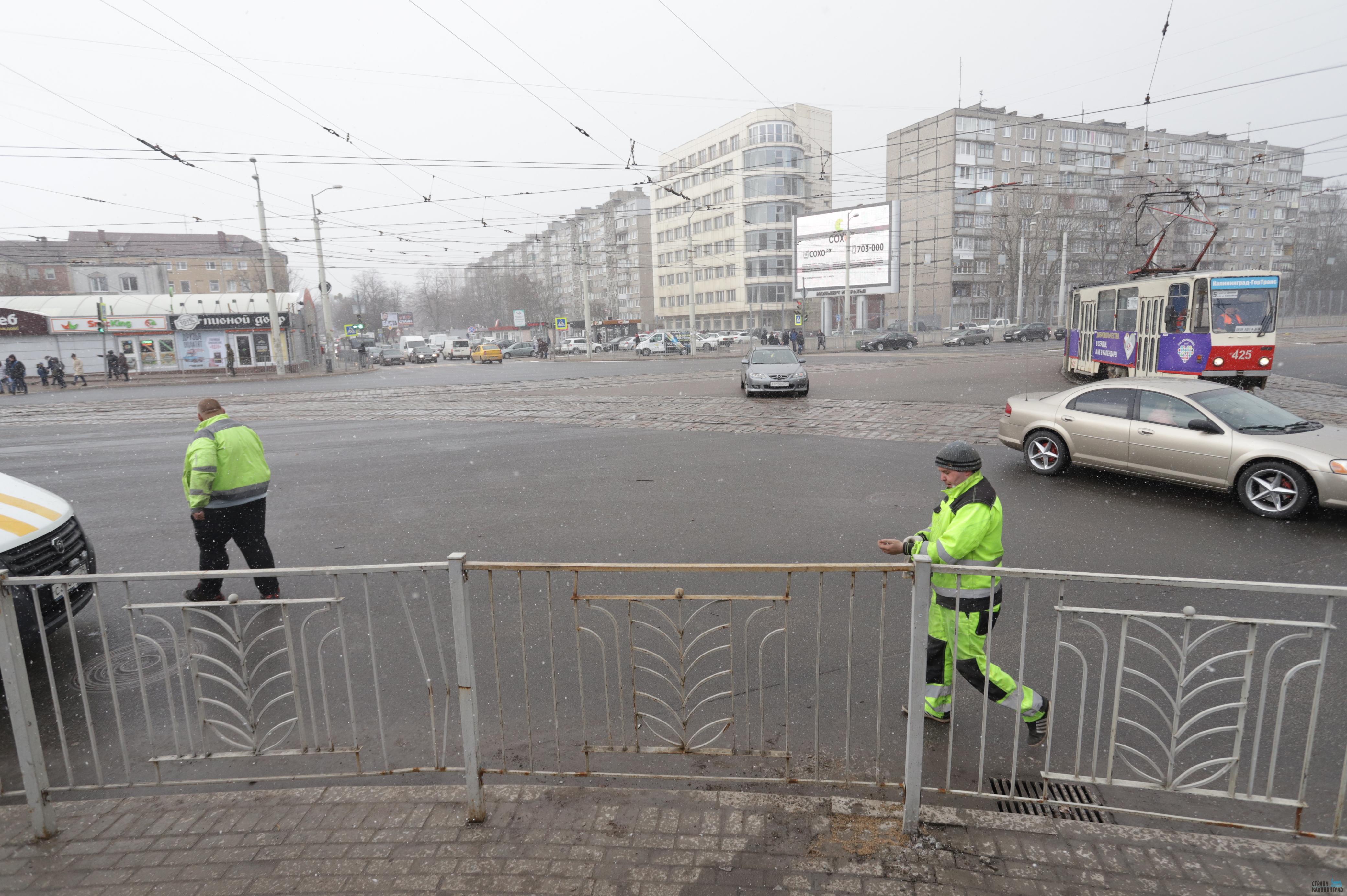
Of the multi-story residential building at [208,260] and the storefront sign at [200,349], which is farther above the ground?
the multi-story residential building at [208,260]

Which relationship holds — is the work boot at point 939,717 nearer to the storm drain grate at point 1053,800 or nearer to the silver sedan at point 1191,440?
the storm drain grate at point 1053,800

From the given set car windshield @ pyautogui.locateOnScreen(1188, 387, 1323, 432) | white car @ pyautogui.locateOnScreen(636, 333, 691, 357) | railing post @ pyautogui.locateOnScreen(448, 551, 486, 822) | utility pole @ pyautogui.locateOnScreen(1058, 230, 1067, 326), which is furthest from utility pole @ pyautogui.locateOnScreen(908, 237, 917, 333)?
railing post @ pyautogui.locateOnScreen(448, 551, 486, 822)

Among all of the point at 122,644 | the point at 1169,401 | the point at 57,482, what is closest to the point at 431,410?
the point at 57,482

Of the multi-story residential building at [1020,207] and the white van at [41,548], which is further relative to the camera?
the multi-story residential building at [1020,207]

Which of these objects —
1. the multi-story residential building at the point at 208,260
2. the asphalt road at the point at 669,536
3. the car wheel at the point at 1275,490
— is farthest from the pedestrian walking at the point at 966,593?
the multi-story residential building at the point at 208,260

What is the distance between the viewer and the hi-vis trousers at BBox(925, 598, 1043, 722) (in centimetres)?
360

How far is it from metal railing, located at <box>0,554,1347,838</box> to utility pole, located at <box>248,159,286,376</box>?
104 ft

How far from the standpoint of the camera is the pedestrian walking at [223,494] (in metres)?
5.54

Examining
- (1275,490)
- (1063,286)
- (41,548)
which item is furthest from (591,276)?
(41,548)

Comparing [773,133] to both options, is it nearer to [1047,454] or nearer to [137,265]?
[137,265]

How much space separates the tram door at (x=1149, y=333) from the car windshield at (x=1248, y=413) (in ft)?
35.0

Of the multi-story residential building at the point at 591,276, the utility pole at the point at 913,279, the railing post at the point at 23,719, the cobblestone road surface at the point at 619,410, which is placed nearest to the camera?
the railing post at the point at 23,719

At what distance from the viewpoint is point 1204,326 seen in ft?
54.5

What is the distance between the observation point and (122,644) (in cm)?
514
